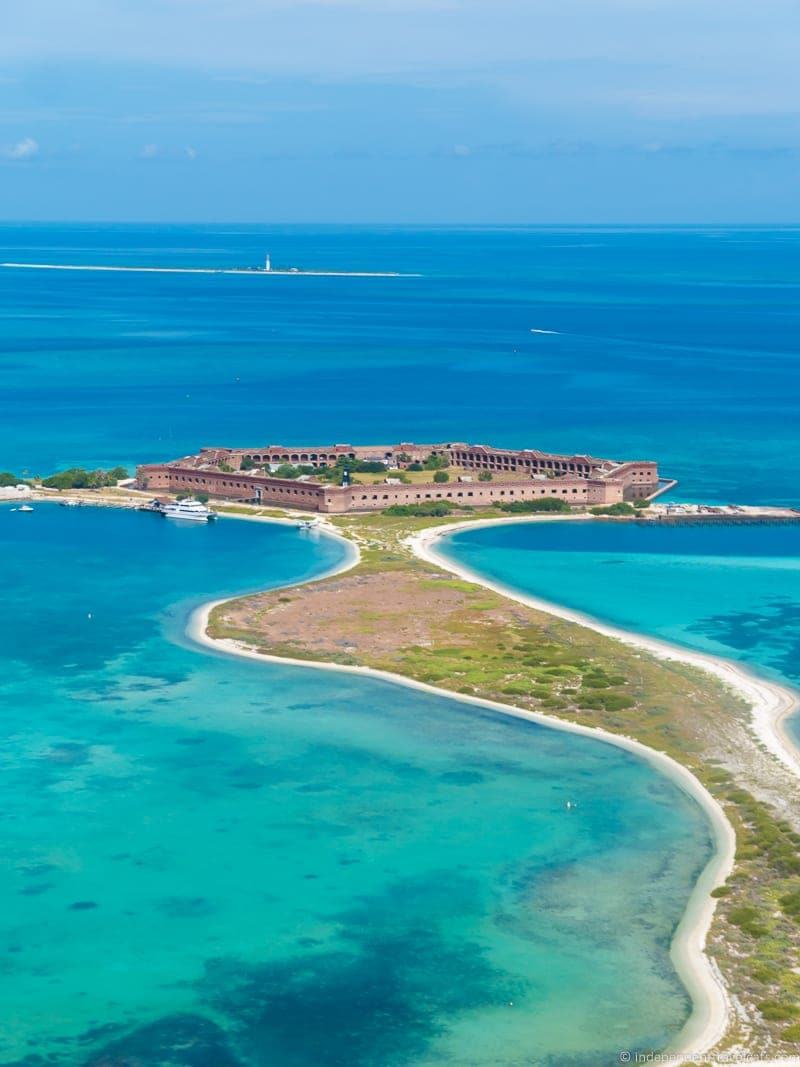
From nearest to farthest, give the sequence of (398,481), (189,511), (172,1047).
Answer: (172,1047)
(189,511)
(398,481)

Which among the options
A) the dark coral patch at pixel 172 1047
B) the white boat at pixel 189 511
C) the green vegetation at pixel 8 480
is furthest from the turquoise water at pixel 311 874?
the green vegetation at pixel 8 480

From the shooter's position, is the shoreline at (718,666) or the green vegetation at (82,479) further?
the green vegetation at (82,479)

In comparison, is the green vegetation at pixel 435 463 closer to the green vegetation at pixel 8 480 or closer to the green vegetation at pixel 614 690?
the green vegetation at pixel 614 690

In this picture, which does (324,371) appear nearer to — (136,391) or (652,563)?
(136,391)

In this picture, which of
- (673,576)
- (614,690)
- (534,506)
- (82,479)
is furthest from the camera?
(82,479)

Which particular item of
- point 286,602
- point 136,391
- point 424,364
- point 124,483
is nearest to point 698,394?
point 424,364

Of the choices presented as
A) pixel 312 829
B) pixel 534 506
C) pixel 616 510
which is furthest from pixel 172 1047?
pixel 616 510

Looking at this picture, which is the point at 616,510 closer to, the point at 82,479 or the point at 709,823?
the point at 82,479

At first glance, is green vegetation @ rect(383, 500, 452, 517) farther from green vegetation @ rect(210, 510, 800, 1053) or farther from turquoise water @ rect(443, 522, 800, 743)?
green vegetation @ rect(210, 510, 800, 1053)
